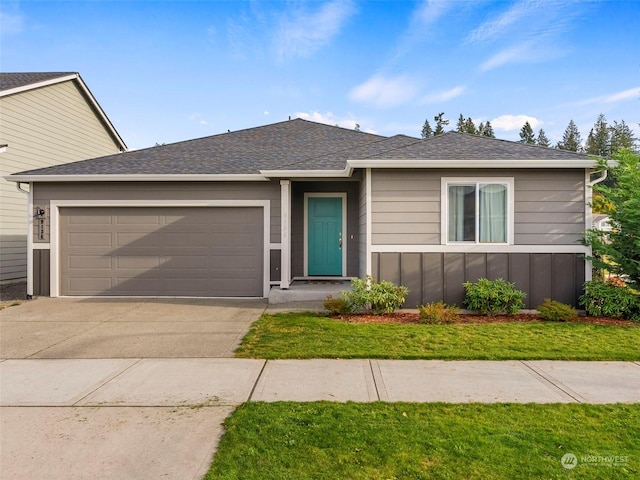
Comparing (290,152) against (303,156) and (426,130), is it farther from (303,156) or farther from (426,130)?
(426,130)

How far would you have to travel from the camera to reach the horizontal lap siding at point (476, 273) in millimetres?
7227

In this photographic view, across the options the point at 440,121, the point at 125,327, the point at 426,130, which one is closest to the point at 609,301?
the point at 125,327

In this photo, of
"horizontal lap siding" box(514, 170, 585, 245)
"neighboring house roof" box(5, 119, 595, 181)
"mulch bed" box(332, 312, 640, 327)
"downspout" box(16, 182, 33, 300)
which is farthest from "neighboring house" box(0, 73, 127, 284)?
"horizontal lap siding" box(514, 170, 585, 245)

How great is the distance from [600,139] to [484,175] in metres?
52.8

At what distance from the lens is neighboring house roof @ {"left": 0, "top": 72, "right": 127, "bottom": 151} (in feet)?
36.8

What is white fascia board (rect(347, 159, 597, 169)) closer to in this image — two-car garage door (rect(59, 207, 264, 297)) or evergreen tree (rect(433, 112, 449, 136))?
two-car garage door (rect(59, 207, 264, 297))

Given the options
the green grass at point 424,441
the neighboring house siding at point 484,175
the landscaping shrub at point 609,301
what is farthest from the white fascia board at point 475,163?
the green grass at point 424,441

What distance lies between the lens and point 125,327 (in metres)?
6.30

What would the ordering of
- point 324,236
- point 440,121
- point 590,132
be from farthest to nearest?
1. point 590,132
2. point 440,121
3. point 324,236

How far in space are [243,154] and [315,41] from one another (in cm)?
414

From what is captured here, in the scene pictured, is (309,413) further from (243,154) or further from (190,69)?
(190,69)

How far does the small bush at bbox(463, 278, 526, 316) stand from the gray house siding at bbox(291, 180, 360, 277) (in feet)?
10.6

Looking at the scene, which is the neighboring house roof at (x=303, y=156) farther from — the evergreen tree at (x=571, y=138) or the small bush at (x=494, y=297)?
the evergreen tree at (x=571, y=138)

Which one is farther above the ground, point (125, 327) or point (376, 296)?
point (376, 296)
